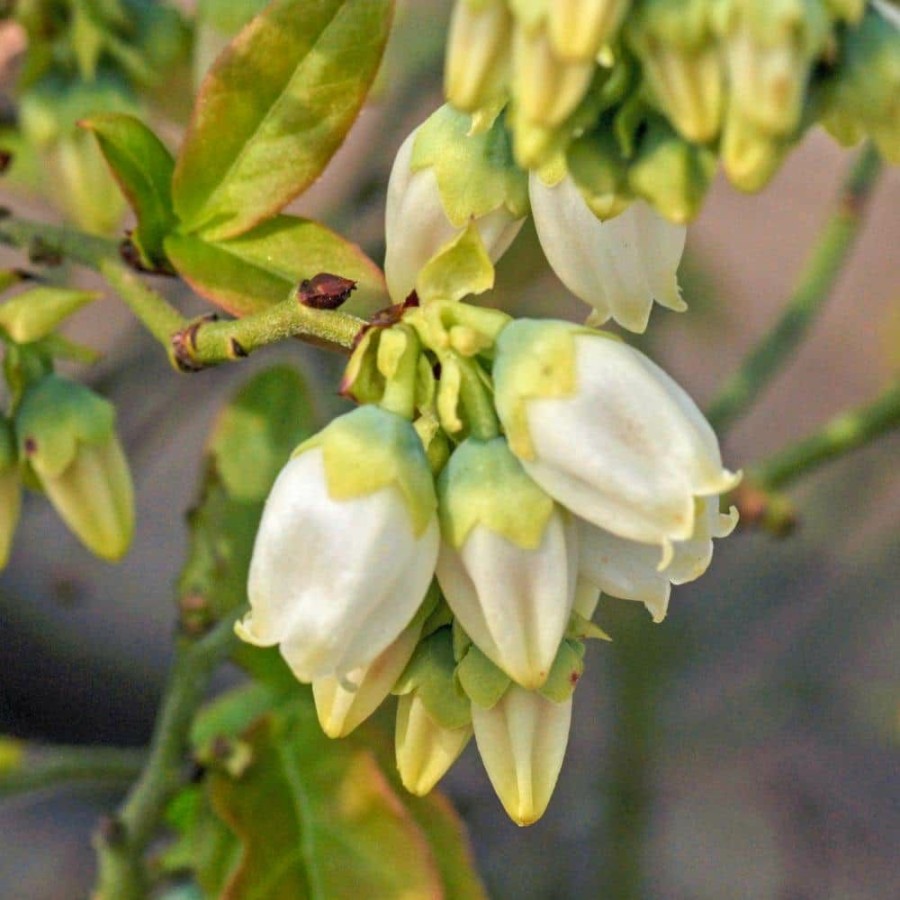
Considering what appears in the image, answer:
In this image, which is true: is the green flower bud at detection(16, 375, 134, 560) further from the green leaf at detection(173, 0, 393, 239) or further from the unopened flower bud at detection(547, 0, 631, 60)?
the unopened flower bud at detection(547, 0, 631, 60)

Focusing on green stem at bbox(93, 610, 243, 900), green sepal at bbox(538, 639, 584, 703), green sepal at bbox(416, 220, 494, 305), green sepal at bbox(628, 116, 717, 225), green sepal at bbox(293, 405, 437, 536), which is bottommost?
green stem at bbox(93, 610, 243, 900)

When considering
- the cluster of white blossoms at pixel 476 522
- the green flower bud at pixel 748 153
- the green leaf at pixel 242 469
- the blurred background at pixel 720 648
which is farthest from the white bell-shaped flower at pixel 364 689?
the blurred background at pixel 720 648

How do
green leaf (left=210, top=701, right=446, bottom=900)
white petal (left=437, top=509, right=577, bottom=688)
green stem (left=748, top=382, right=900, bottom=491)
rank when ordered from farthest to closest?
green stem (left=748, top=382, right=900, bottom=491) < green leaf (left=210, top=701, right=446, bottom=900) < white petal (left=437, top=509, right=577, bottom=688)

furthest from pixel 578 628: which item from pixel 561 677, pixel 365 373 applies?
pixel 365 373

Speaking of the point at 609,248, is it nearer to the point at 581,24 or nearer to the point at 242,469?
the point at 581,24

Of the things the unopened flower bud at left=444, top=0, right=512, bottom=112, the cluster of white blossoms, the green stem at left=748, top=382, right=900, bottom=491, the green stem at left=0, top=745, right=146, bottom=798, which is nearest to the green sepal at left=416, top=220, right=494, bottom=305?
the cluster of white blossoms

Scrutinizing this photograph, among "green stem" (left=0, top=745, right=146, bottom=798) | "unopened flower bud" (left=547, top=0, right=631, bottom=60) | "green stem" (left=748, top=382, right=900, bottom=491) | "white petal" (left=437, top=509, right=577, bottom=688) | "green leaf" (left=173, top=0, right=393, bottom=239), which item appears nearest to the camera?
"unopened flower bud" (left=547, top=0, right=631, bottom=60)

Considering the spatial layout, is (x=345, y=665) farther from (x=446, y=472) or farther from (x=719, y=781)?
(x=719, y=781)

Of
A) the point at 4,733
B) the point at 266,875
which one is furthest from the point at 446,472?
the point at 4,733
